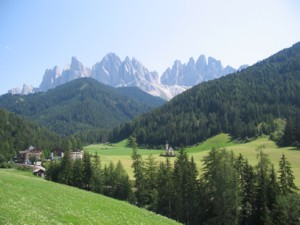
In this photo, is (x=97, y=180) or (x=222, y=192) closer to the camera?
(x=222, y=192)

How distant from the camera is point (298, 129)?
15912 centimetres

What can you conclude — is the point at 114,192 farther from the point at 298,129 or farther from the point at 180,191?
the point at 298,129

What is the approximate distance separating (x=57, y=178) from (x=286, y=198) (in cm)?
6614

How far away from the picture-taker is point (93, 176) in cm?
9225

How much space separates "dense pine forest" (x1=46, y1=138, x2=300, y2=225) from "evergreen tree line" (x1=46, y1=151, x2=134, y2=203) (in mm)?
499

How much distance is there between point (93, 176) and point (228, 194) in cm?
4480

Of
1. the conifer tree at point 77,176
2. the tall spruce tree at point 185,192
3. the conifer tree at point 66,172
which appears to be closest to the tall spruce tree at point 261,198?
the tall spruce tree at point 185,192

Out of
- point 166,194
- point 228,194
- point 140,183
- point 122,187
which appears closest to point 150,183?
point 140,183

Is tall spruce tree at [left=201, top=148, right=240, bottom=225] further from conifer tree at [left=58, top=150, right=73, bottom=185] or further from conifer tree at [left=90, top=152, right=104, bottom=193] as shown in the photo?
conifer tree at [left=58, top=150, right=73, bottom=185]

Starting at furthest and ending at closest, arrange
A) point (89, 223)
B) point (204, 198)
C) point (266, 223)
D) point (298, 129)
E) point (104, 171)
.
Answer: point (298, 129) → point (104, 171) → point (204, 198) → point (266, 223) → point (89, 223)

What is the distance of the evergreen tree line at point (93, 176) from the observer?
8394 cm

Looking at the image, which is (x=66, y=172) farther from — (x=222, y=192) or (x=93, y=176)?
(x=222, y=192)

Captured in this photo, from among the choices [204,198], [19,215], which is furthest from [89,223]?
[204,198]

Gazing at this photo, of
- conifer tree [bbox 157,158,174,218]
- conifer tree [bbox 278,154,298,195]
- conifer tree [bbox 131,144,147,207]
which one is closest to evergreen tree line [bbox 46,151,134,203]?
conifer tree [bbox 131,144,147,207]
